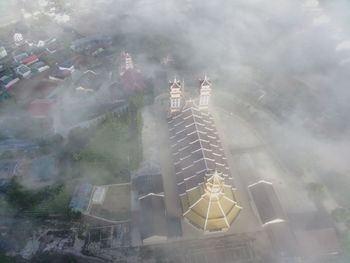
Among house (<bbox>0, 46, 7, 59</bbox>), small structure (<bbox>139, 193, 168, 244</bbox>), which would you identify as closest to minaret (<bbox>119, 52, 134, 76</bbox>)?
small structure (<bbox>139, 193, 168, 244</bbox>)

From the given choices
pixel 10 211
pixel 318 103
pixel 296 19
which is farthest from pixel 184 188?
pixel 296 19

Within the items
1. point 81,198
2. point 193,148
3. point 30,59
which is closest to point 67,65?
point 30,59

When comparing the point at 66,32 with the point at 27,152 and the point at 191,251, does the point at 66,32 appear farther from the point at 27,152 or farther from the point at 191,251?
the point at 191,251

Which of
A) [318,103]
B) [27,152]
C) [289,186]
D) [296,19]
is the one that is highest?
[296,19]

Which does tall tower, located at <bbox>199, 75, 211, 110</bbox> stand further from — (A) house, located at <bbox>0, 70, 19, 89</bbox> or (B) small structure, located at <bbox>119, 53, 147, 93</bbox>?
(A) house, located at <bbox>0, 70, 19, 89</bbox>

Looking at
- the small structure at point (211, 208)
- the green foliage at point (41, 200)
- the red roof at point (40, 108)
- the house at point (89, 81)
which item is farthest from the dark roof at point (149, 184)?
the house at point (89, 81)
